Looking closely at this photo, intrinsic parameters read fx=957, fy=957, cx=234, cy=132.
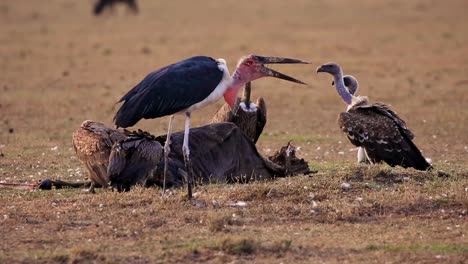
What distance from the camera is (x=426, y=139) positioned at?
39.8 ft

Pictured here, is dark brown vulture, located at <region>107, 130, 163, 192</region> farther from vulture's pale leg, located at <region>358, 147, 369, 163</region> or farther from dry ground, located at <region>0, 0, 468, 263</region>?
vulture's pale leg, located at <region>358, 147, 369, 163</region>

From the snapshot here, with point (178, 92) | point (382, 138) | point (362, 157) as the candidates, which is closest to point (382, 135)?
point (382, 138)

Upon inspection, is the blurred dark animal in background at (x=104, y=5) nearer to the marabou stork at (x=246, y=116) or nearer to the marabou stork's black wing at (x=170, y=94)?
the marabou stork at (x=246, y=116)

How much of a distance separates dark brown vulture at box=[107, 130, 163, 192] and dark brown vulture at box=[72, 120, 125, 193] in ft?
0.58

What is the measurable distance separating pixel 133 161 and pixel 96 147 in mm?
424

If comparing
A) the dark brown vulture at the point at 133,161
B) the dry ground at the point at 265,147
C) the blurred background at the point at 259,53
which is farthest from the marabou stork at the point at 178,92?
the blurred background at the point at 259,53

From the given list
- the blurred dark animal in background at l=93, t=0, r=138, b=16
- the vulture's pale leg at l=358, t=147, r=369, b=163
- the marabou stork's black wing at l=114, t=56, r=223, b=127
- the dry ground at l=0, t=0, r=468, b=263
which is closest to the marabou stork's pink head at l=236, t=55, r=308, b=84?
the marabou stork's black wing at l=114, t=56, r=223, b=127

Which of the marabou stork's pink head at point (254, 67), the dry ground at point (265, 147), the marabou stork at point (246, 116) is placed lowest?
the dry ground at point (265, 147)

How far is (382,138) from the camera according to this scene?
905 cm

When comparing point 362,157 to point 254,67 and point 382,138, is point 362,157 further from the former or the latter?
point 254,67

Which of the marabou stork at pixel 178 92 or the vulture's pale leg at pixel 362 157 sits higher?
the marabou stork at pixel 178 92

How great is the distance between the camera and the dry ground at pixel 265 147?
657 cm

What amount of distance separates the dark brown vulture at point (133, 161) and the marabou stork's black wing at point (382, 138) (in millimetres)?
2037

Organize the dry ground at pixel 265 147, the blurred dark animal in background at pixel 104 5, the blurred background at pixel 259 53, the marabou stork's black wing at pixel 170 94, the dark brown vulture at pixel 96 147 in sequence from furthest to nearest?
the blurred dark animal in background at pixel 104 5 < the blurred background at pixel 259 53 < the dark brown vulture at pixel 96 147 < the marabou stork's black wing at pixel 170 94 < the dry ground at pixel 265 147
